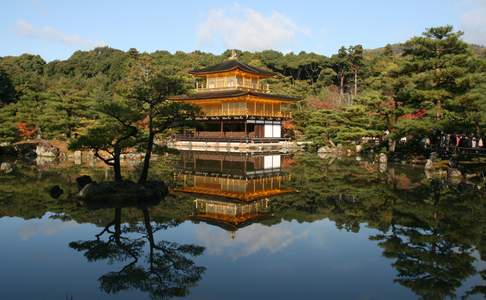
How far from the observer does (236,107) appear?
4253 cm

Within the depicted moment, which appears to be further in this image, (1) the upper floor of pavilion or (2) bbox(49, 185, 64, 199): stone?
(1) the upper floor of pavilion

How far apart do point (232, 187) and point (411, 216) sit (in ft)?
26.6

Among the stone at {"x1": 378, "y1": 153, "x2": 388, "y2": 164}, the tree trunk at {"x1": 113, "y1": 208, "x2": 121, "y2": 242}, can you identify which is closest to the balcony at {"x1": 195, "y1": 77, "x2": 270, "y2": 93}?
the stone at {"x1": 378, "y1": 153, "x2": 388, "y2": 164}

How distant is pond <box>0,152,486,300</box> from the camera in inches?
300

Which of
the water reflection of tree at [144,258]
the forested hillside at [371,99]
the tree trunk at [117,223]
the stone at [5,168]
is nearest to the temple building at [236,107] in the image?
the forested hillside at [371,99]

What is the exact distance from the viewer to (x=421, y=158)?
1149 inches

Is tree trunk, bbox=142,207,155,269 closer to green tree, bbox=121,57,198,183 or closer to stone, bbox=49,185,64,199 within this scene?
green tree, bbox=121,57,198,183

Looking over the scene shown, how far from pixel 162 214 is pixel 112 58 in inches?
3298

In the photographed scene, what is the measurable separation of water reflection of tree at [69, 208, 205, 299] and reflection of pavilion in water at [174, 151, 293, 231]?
2.29 m

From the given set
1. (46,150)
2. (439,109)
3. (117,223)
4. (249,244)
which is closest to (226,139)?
(46,150)

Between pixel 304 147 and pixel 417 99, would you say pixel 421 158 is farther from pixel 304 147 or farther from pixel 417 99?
pixel 304 147

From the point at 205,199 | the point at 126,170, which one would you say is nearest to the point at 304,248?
the point at 205,199

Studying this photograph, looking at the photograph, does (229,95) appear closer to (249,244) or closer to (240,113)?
(240,113)

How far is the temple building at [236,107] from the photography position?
4169cm
